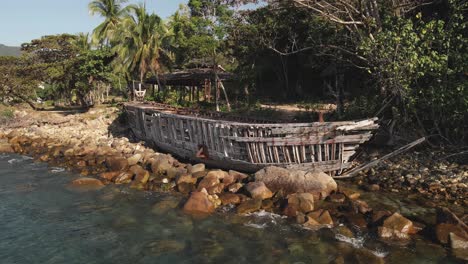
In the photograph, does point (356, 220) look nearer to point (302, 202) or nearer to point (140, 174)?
point (302, 202)

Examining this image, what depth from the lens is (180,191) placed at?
48.3 feet

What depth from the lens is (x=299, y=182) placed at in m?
13.4

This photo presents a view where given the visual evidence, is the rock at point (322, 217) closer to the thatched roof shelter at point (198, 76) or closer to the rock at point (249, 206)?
the rock at point (249, 206)

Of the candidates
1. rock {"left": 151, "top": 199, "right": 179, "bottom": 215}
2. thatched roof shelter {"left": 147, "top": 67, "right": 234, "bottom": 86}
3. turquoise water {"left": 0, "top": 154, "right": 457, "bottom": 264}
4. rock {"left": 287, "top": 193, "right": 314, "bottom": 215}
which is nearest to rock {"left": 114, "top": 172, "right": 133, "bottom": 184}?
turquoise water {"left": 0, "top": 154, "right": 457, "bottom": 264}

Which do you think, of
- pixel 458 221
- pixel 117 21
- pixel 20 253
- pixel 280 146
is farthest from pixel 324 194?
pixel 117 21

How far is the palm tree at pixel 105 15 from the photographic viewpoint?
140 ft

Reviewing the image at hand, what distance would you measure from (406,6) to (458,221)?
11.9 metres

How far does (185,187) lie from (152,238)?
4224 millimetres

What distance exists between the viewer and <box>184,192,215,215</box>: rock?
12.4 m

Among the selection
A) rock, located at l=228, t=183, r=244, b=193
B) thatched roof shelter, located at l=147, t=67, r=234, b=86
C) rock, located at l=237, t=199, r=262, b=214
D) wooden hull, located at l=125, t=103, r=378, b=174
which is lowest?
rock, located at l=237, t=199, r=262, b=214

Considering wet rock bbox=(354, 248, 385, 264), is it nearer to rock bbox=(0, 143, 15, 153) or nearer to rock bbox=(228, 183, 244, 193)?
rock bbox=(228, 183, 244, 193)

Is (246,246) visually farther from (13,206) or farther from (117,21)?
(117,21)

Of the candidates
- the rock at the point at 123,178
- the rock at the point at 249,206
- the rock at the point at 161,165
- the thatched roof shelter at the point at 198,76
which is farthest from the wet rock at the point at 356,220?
the thatched roof shelter at the point at 198,76

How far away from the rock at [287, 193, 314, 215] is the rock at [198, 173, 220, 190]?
3238 millimetres
